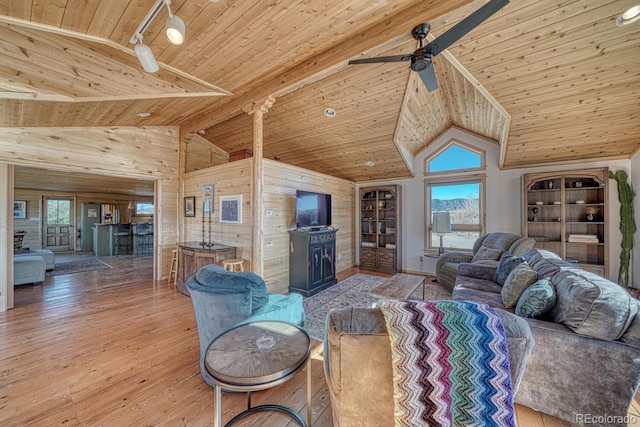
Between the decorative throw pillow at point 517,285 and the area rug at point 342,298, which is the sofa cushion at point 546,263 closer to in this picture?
the decorative throw pillow at point 517,285

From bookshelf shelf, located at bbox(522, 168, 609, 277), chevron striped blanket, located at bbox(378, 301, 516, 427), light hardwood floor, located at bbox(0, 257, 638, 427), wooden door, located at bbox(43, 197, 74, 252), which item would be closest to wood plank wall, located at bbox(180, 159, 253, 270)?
light hardwood floor, located at bbox(0, 257, 638, 427)

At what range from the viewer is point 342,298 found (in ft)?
12.8

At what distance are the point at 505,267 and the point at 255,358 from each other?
10.1ft

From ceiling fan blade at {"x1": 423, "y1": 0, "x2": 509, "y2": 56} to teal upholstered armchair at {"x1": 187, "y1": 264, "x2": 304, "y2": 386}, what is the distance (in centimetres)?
239

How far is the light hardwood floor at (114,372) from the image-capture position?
5.27ft

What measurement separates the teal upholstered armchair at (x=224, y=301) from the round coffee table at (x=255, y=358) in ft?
0.76

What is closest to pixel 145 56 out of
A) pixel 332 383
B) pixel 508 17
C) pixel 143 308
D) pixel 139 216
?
pixel 332 383

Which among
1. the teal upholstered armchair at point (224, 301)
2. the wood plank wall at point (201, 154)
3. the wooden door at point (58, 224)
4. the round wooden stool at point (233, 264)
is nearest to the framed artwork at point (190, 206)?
the wood plank wall at point (201, 154)

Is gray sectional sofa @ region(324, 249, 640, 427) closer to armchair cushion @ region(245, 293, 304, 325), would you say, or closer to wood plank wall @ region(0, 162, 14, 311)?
armchair cushion @ region(245, 293, 304, 325)

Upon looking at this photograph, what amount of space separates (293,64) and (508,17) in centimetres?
230

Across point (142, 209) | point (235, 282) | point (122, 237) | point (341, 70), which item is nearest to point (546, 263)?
point (235, 282)

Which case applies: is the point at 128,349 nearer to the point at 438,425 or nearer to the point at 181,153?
the point at 438,425

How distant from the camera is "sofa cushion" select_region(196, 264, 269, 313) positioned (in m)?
1.79

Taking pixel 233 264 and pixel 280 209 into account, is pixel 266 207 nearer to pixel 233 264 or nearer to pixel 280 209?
pixel 280 209
